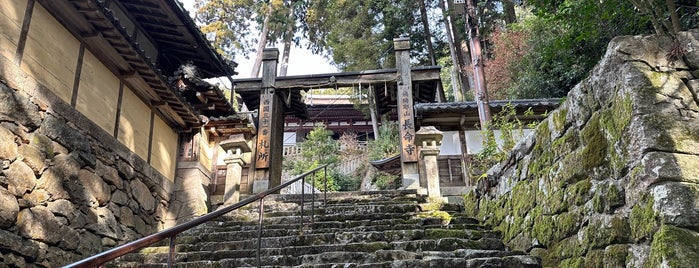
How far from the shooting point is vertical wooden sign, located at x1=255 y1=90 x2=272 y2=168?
11.5 m

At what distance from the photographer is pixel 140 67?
7.97 m

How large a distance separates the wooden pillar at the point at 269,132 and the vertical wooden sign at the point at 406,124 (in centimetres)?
339

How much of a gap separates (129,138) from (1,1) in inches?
131

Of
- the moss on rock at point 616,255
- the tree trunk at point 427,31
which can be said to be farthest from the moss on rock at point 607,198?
the tree trunk at point 427,31

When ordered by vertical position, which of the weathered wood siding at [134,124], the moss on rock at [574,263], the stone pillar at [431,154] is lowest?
the moss on rock at [574,263]

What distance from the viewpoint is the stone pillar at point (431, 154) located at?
8.77 m

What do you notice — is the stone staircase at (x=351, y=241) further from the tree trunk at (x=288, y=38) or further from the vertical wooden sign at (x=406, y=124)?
the tree trunk at (x=288, y=38)

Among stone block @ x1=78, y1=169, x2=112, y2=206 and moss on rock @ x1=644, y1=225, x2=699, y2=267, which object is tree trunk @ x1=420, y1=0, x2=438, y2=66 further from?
moss on rock @ x1=644, y1=225, x2=699, y2=267

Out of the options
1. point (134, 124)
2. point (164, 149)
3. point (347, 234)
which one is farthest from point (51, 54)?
point (347, 234)

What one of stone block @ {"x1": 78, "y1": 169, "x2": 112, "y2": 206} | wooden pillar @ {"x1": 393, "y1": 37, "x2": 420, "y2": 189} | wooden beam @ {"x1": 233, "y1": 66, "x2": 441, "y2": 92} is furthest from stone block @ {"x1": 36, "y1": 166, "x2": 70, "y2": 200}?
wooden pillar @ {"x1": 393, "y1": 37, "x2": 420, "y2": 189}

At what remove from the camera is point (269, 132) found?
11758 mm

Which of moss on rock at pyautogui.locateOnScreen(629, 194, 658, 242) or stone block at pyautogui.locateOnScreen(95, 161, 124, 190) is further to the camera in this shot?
stone block at pyautogui.locateOnScreen(95, 161, 124, 190)

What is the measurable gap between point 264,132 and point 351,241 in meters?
6.67

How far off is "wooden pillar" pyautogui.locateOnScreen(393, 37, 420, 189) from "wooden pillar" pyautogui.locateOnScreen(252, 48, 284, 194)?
133 inches
